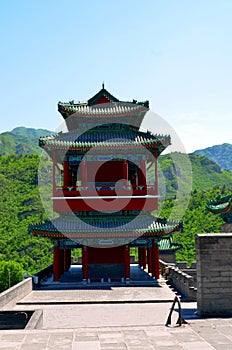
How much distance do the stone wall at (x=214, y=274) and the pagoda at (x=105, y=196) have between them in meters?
9.77

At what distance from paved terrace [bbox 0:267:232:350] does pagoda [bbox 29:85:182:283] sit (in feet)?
7.84

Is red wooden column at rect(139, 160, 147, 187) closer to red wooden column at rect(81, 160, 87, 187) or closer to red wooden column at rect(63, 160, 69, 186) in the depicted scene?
red wooden column at rect(81, 160, 87, 187)

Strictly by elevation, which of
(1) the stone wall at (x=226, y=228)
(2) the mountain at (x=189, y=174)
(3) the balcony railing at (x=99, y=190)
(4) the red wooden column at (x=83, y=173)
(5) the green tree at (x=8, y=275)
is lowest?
(5) the green tree at (x=8, y=275)

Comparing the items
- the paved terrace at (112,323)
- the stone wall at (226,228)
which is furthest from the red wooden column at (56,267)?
the stone wall at (226,228)

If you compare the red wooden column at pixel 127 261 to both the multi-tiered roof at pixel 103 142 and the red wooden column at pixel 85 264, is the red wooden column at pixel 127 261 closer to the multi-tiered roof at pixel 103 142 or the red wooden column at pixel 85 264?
the multi-tiered roof at pixel 103 142

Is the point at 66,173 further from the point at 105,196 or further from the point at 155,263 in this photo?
the point at 155,263

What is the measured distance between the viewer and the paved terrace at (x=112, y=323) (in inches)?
385

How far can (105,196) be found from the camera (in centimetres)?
2406

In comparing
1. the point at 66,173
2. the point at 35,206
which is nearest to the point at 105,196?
the point at 66,173

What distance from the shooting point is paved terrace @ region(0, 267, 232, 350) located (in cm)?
977

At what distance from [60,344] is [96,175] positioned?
55.3 feet

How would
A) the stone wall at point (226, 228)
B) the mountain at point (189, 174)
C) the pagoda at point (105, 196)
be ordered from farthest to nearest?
the mountain at point (189, 174) < the stone wall at point (226, 228) < the pagoda at point (105, 196)

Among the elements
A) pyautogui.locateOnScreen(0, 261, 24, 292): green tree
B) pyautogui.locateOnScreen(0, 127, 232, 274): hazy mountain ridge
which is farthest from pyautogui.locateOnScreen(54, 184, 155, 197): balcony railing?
pyautogui.locateOnScreen(0, 127, 232, 274): hazy mountain ridge

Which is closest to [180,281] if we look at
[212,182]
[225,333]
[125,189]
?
[125,189]
